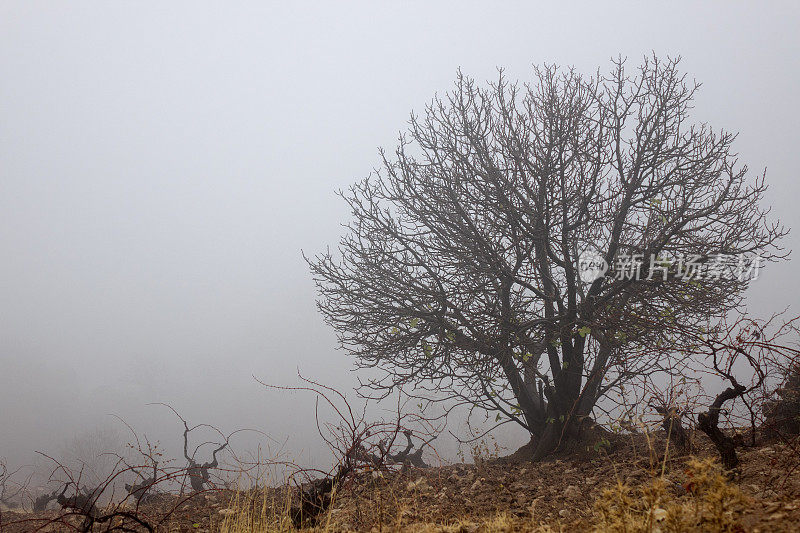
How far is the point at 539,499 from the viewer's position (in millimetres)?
5223

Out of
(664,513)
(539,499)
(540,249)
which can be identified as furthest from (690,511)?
(540,249)

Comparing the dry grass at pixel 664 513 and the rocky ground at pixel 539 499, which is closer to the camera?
the dry grass at pixel 664 513

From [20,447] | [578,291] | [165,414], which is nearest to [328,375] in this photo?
[165,414]

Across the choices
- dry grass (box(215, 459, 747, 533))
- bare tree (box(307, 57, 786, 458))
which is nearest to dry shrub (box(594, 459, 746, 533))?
dry grass (box(215, 459, 747, 533))

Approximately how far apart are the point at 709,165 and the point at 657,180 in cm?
108

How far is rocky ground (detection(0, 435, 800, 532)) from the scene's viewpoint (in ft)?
10.2

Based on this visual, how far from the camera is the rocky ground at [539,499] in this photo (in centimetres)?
311

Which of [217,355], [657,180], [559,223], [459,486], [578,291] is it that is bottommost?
[459,486]

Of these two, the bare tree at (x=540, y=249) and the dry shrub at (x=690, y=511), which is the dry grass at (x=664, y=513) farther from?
the bare tree at (x=540, y=249)

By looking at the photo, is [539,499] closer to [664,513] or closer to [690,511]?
[690,511]

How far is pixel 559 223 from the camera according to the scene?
24.0ft

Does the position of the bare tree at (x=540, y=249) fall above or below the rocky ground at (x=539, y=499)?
above

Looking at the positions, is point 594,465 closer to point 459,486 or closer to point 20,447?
point 459,486

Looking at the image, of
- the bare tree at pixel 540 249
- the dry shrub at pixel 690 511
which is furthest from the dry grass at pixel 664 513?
the bare tree at pixel 540 249
